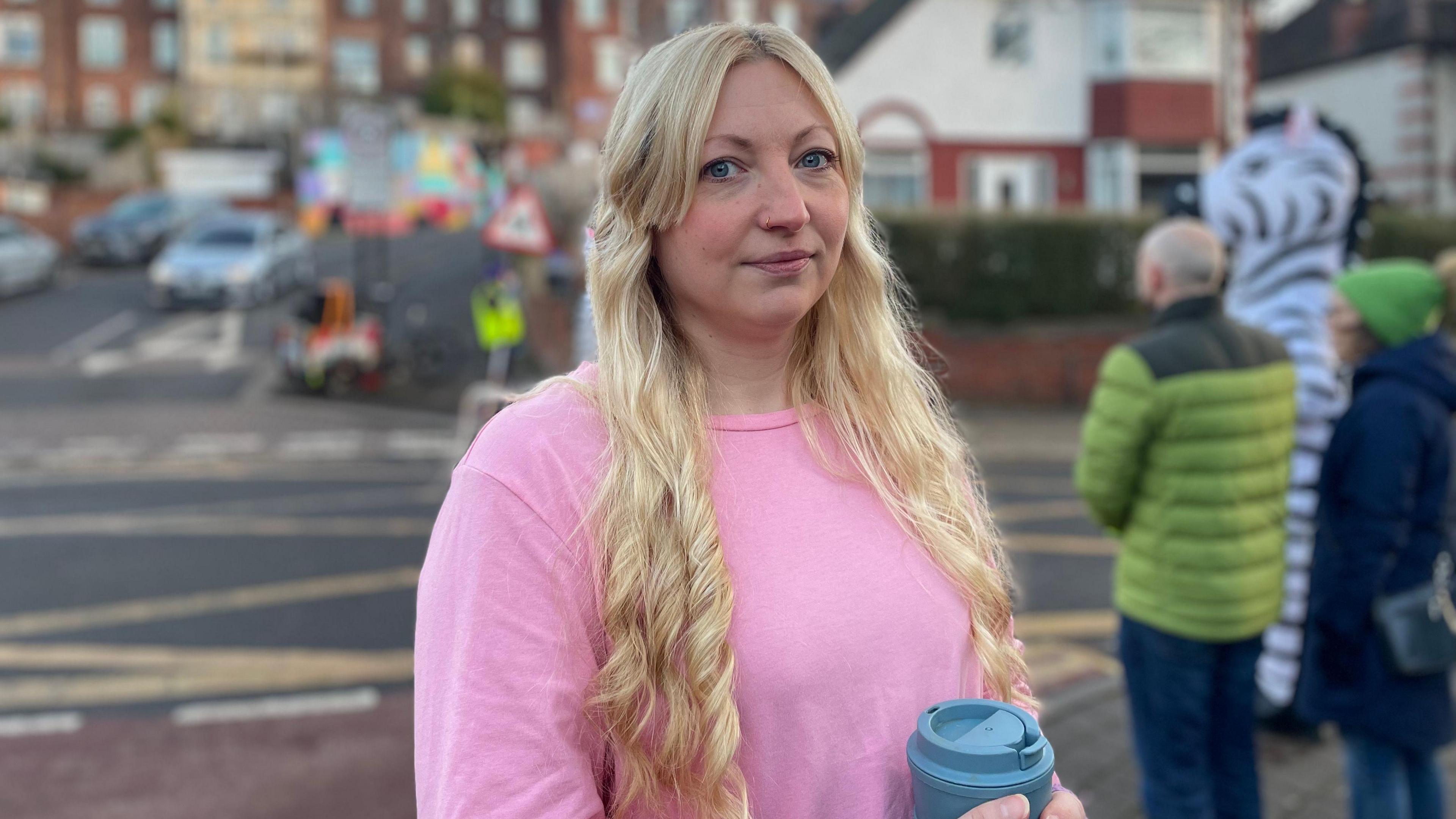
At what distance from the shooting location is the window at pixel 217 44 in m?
54.1

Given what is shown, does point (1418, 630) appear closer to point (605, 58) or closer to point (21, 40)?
point (605, 58)

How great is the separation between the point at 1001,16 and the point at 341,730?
19942 millimetres

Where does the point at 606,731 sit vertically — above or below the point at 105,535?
above

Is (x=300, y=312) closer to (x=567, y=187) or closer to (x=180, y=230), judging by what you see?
(x=567, y=187)

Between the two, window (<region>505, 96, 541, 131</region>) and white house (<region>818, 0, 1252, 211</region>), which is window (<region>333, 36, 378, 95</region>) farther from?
white house (<region>818, 0, 1252, 211</region>)

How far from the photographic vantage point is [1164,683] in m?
3.66

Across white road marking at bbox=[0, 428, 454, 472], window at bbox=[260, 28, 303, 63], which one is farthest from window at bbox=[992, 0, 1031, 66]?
window at bbox=[260, 28, 303, 63]

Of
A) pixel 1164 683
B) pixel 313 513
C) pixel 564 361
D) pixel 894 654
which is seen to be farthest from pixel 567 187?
pixel 894 654

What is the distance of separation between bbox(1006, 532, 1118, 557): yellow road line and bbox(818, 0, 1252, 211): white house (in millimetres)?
13469

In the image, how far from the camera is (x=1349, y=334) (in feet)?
12.2

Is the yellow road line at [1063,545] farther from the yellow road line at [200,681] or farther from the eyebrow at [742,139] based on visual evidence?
the eyebrow at [742,139]

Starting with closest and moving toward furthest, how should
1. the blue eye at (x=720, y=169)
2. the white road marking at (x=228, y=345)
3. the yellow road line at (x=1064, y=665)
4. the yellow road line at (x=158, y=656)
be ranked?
the blue eye at (x=720, y=169), the yellow road line at (x=1064, y=665), the yellow road line at (x=158, y=656), the white road marking at (x=228, y=345)

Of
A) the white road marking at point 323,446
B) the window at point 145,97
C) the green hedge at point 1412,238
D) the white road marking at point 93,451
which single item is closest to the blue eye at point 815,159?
the white road marking at point 323,446

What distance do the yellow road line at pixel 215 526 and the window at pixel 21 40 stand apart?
51315 mm
